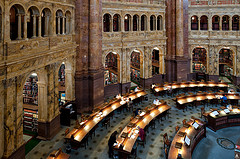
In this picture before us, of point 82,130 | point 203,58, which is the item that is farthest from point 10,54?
point 203,58

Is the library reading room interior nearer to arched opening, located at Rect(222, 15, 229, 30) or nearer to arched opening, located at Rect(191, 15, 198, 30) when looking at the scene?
arched opening, located at Rect(222, 15, 229, 30)

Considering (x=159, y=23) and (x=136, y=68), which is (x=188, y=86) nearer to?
(x=159, y=23)

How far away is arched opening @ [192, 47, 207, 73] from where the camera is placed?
29.6m

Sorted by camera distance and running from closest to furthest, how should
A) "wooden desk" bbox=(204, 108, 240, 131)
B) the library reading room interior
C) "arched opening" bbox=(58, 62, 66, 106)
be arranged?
the library reading room interior < "wooden desk" bbox=(204, 108, 240, 131) < "arched opening" bbox=(58, 62, 66, 106)

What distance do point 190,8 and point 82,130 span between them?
71.7ft

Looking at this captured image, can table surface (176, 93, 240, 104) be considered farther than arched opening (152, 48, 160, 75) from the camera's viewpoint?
No

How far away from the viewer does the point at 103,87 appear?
17641mm

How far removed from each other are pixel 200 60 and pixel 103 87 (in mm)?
19855

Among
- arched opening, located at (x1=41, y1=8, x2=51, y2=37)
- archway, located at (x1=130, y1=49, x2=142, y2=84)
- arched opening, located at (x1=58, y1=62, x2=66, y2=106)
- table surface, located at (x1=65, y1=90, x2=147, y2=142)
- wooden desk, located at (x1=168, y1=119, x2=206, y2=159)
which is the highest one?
arched opening, located at (x1=41, y1=8, x2=51, y2=37)

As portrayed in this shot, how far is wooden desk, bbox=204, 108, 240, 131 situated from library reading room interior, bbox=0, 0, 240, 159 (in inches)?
3.0

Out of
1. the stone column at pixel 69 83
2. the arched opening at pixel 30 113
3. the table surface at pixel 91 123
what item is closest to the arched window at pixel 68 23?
the stone column at pixel 69 83

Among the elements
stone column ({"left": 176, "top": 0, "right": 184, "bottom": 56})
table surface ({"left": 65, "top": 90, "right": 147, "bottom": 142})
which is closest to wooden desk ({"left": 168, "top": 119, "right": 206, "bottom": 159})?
table surface ({"left": 65, "top": 90, "right": 147, "bottom": 142})

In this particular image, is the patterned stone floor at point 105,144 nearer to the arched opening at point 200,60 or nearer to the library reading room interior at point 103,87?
the library reading room interior at point 103,87

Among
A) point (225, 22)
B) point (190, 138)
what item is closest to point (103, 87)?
point (190, 138)
